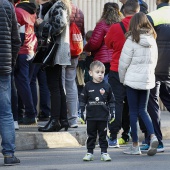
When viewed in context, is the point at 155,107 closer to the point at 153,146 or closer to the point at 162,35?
the point at 153,146

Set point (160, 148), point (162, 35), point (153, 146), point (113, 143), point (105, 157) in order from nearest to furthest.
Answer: point (105, 157)
point (153, 146)
point (162, 35)
point (160, 148)
point (113, 143)

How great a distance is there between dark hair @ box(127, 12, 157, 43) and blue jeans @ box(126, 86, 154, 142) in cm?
65

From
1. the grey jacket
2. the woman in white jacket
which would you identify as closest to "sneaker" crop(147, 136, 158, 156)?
the woman in white jacket

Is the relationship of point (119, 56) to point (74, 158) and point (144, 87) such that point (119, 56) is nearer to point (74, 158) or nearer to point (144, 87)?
point (144, 87)

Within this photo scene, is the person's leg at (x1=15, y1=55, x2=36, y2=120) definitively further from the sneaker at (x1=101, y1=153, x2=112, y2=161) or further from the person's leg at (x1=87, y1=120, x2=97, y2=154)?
the sneaker at (x1=101, y1=153, x2=112, y2=161)

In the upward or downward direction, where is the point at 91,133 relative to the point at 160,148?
upward

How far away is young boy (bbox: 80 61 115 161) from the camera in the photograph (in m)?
8.97

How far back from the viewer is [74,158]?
9.27 meters

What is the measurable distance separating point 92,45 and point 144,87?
2098mm

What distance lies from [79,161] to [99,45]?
9.06ft

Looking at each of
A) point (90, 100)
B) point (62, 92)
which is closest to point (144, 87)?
point (90, 100)

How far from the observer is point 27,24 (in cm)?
1108

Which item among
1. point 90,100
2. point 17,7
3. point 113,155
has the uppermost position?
point 17,7

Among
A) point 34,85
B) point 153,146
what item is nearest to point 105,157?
point 153,146
